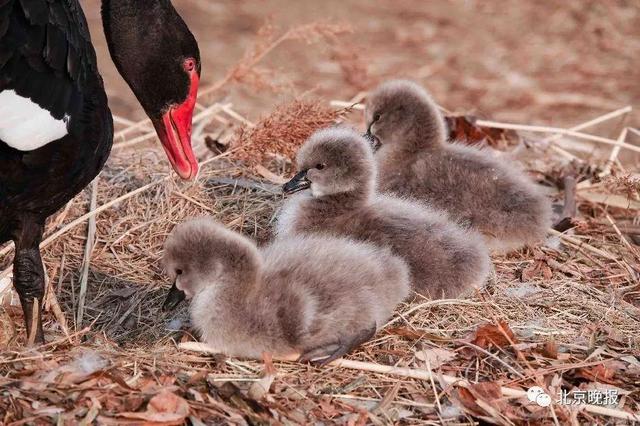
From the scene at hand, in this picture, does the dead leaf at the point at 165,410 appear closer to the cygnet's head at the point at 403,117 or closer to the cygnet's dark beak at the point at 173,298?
the cygnet's dark beak at the point at 173,298

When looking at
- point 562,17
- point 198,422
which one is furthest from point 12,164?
point 562,17

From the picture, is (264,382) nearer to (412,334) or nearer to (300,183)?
(412,334)

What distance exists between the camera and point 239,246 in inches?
163

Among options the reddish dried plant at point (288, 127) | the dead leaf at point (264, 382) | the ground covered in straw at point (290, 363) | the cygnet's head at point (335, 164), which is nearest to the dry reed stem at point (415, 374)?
the ground covered in straw at point (290, 363)

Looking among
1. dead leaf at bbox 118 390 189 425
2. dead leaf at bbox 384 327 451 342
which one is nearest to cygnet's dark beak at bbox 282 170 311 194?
dead leaf at bbox 384 327 451 342

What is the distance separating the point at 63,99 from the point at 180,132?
821 mm

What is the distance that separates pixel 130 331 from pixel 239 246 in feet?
2.51

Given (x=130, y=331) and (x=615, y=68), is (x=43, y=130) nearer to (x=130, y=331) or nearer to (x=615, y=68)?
(x=130, y=331)

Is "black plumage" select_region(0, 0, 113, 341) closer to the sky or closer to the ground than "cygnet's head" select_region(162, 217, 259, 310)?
closer to the sky

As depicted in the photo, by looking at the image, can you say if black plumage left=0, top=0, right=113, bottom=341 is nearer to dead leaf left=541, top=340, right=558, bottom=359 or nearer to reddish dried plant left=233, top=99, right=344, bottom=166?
reddish dried plant left=233, top=99, right=344, bottom=166

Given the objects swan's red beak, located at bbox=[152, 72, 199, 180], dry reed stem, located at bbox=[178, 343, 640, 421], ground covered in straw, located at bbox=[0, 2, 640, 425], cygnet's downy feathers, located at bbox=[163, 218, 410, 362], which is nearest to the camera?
ground covered in straw, located at bbox=[0, 2, 640, 425]

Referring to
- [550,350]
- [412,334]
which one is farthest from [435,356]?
[550,350]

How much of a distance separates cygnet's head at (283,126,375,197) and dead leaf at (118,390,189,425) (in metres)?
1.40

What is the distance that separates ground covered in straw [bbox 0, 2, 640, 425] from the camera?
376 centimetres
